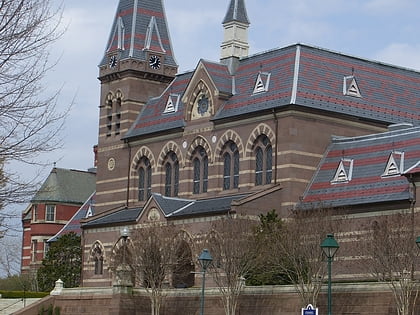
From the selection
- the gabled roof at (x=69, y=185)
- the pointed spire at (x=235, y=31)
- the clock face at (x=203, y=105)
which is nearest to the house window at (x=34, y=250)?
the gabled roof at (x=69, y=185)

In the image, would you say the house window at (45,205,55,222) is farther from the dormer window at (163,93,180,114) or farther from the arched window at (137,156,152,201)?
the dormer window at (163,93,180,114)

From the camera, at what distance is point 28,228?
10456 cm

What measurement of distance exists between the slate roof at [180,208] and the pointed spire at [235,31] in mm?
11125

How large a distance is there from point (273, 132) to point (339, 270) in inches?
433

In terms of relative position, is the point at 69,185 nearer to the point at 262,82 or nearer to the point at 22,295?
the point at 22,295

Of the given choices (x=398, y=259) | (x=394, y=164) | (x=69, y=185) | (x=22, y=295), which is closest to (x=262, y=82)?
(x=394, y=164)

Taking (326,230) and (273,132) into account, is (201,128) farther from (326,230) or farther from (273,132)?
(326,230)

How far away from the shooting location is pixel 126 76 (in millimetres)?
77688

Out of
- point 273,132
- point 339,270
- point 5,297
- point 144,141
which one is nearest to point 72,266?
point 5,297

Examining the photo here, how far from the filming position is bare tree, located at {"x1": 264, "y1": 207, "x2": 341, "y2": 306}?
158ft

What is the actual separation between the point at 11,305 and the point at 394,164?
29.3 meters

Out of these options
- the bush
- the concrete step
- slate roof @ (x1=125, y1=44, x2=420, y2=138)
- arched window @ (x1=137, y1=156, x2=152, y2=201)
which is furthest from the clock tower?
the concrete step

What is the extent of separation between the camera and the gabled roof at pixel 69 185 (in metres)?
101

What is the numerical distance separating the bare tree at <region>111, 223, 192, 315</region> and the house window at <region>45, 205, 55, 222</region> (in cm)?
3858
